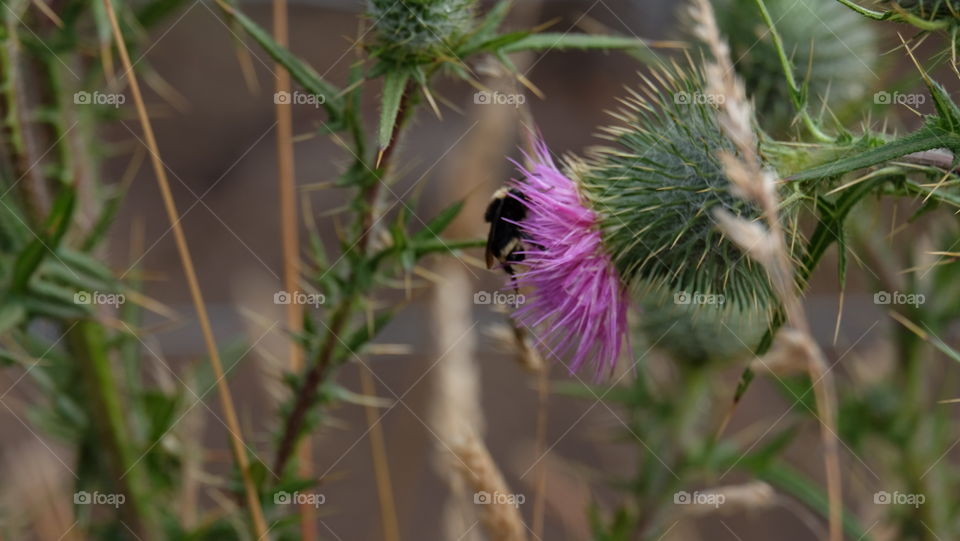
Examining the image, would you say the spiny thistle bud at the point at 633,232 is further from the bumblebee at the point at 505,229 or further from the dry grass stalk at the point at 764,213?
the dry grass stalk at the point at 764,213

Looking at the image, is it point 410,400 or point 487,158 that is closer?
point 487,158

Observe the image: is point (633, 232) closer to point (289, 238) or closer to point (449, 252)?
point (449, 252)

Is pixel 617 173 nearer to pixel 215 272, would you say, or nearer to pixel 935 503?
pixel 935 503

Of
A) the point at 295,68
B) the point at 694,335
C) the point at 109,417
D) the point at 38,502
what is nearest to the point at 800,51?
the point at 694,335

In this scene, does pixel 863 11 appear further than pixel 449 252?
No

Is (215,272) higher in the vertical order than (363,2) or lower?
lower

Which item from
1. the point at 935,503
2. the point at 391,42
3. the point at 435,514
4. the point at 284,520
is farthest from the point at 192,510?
the point at 435,514

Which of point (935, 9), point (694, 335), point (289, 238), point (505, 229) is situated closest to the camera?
point (935, 9)
